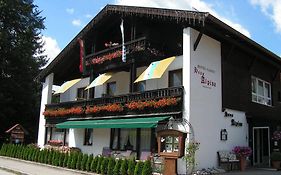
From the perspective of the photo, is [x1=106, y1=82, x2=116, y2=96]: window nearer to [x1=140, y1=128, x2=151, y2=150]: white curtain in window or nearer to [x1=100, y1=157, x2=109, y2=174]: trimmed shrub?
[x1=140, y1=128, x2=151, y2=150]: white curtain in window

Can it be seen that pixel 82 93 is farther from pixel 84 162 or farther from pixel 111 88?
pixel 84 162

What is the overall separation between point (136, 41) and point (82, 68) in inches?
244

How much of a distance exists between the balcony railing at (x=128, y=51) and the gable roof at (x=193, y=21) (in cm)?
144

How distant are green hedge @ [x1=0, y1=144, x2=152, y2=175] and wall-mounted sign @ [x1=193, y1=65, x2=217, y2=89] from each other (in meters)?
5.37

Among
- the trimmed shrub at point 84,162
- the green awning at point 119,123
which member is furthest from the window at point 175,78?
the trimmed shrub at point 84,162

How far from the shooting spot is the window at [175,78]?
1908 cm

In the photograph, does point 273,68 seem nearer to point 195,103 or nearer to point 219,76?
point 219,76

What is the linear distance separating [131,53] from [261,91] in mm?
9445

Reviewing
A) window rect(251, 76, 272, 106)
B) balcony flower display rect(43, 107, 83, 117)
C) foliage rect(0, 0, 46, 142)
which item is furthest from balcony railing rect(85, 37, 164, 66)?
foliage rect(0, 0, 46, 142)

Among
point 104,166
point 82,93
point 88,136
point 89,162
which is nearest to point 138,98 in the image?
point 89,162

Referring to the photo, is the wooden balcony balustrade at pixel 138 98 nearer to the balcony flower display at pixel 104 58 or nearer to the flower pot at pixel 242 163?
the balcony flower display at pixel 104 58

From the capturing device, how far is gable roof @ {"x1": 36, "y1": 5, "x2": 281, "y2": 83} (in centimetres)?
1692

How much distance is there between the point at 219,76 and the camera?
1947 cm

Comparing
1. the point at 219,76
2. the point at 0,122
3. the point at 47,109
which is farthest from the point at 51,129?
the point at 219,76
